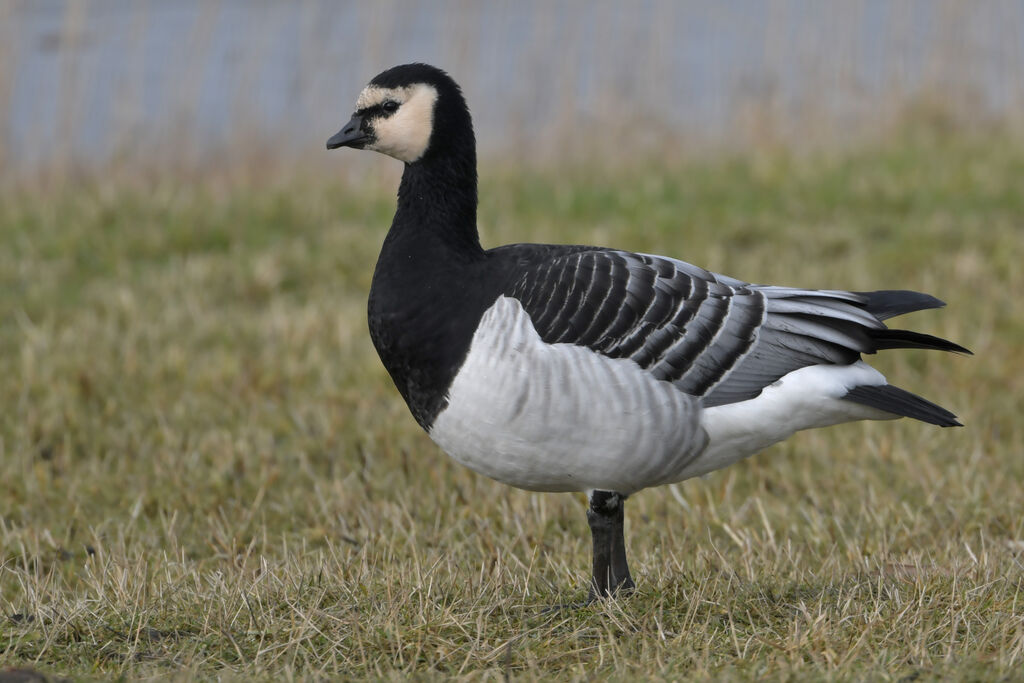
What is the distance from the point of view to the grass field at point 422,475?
12.0 feet

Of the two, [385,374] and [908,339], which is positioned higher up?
[908,339]

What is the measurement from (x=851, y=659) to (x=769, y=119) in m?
9.76

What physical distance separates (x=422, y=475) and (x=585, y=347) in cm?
Result: 229

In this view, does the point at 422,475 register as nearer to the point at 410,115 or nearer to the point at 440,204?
the point at 440,204

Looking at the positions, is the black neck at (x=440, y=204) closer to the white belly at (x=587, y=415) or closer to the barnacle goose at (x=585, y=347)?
the barnacle goose at (x=585, y=347)

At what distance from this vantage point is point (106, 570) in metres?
4.36

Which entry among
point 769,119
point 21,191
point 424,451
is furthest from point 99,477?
point 769,119

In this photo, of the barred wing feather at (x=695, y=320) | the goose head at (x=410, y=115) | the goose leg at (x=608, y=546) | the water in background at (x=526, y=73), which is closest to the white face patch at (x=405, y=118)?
the goose head at (x=410, y=115)

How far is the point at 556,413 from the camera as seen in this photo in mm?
3766

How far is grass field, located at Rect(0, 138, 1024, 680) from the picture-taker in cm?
367

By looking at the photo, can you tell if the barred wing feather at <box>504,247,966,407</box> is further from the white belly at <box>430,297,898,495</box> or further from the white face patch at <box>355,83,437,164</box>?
the white face patch at <box>355,83,437,164</box>

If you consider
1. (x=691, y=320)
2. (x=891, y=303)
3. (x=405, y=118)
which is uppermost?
(x=405, y=118)

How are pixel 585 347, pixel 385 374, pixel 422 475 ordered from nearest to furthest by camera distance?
1. pixel 585 347
2. pixel 422 475
3. pixel 385 374

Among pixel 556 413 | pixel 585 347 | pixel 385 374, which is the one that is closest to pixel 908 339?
pixel 585 347
